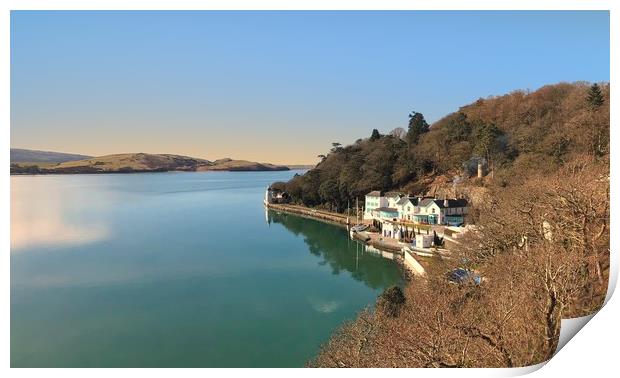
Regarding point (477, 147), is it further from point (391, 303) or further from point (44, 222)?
point (44, 222)

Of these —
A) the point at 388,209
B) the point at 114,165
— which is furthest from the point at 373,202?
the point at 114,165

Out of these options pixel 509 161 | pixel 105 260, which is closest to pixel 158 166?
pixel 105 260

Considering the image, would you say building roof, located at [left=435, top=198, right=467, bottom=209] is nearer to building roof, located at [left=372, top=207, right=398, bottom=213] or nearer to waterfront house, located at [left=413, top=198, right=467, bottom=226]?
waterfront house, located at [left=413, top=198, right=467, bottom=226]

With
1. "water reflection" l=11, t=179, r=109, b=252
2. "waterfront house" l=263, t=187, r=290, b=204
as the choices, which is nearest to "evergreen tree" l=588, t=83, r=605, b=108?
"water reflection" l=11, t=179, r=109, b=252

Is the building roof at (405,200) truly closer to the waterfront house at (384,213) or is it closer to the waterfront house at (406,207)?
the waterfront house at (406,207)

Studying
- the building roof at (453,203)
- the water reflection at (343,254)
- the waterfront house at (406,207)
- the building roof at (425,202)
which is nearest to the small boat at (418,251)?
the water reflection at (343,254)

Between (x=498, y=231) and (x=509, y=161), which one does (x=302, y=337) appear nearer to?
(x=498, y=231)
